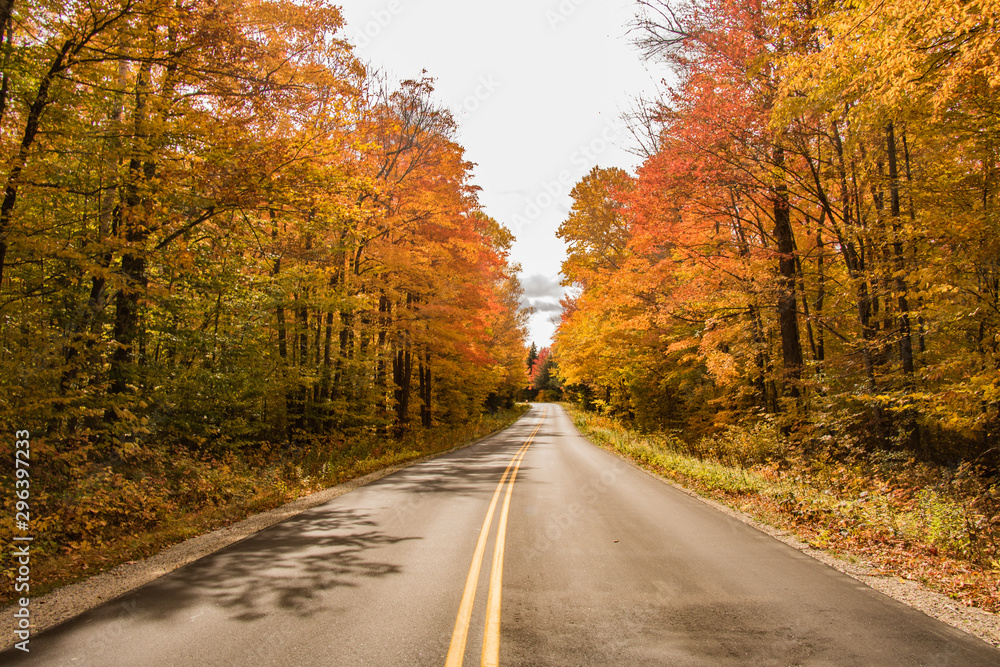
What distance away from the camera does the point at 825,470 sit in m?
10.9

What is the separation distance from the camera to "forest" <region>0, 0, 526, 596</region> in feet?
25.6

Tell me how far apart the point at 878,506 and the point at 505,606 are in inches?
265

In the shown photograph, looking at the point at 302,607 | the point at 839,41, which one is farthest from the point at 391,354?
the point at 839,41

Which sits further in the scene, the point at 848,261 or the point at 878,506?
the point at 848,261

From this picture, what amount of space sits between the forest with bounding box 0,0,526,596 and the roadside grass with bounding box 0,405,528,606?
0.05m

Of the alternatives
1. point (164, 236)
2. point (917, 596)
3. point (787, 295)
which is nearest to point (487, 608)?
point (917, 596)

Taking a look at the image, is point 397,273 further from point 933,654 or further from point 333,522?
point 933,654

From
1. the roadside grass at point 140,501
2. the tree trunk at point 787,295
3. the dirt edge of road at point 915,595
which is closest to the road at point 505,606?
the dirt edge of road at point 915,595

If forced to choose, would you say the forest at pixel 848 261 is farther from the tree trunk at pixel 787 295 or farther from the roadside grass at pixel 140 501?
the roadside grass at pixel 140 501

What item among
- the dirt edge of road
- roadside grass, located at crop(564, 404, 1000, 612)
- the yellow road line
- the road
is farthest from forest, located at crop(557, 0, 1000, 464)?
the yellow road line

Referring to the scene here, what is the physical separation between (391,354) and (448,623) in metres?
17.2

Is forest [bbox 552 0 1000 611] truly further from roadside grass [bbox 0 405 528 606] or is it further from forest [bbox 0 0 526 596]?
roadside grass [bbox 0 405 528 606]

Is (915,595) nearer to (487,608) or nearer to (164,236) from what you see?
(487,608)

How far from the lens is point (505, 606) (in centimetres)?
494
